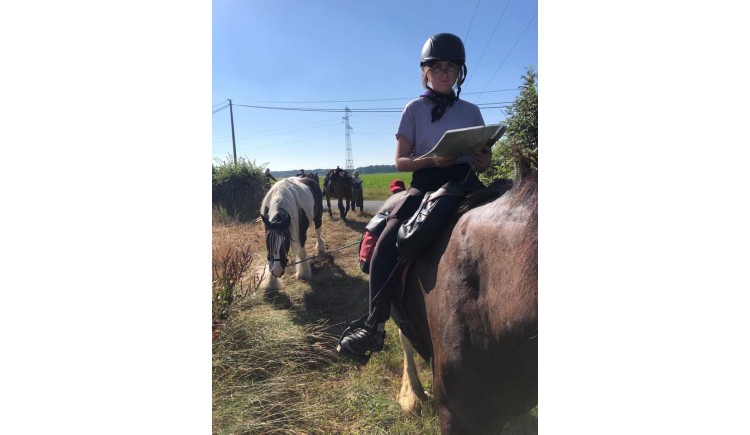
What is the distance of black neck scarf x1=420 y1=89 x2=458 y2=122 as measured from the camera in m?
1.63

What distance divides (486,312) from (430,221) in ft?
1.62

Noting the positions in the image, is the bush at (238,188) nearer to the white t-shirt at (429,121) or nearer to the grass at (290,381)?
the grass at (290,381)

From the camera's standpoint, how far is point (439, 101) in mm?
1631

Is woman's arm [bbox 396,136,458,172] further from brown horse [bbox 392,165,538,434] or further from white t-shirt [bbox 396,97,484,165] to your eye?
brown horse [bbox 392,165,538,434]

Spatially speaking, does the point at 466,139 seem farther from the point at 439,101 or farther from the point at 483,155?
the point at 439,101

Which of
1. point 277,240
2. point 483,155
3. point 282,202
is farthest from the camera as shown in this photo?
point 282,202

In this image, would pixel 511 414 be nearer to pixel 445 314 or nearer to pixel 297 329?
pixel 445 314

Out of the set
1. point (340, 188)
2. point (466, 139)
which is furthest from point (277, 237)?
point (340, 188)

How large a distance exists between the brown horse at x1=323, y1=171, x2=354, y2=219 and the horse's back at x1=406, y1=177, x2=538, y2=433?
8415mm

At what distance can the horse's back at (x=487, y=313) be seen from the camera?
0.94 metres

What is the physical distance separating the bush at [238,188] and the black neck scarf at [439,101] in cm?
126

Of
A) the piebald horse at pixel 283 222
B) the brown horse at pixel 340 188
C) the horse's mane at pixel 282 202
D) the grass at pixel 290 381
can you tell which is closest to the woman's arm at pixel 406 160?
the grass at pixel 290 381
